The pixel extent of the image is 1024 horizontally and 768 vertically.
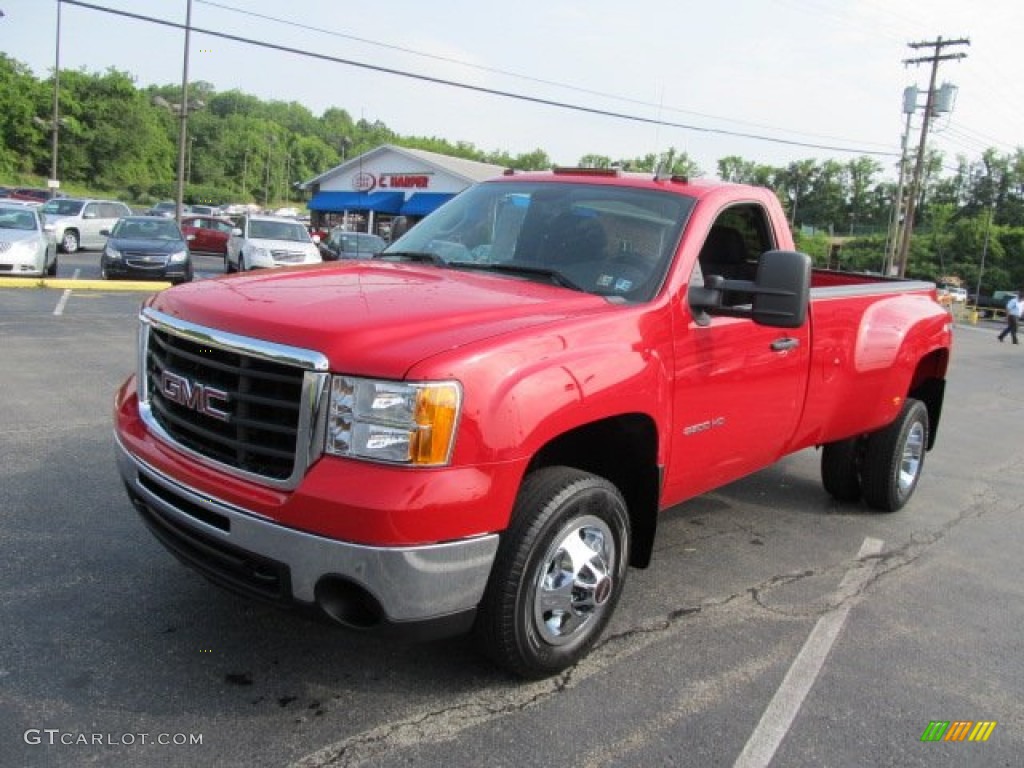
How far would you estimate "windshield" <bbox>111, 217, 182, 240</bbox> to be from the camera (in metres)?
17.6

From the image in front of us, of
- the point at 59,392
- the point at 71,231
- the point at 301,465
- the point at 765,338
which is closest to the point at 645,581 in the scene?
the point at 765,338

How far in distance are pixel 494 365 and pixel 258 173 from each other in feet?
424

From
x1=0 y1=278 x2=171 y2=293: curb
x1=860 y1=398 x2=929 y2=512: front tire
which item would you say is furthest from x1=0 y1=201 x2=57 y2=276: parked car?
x1=860 y1=398 x2=929 y2=512: front tire

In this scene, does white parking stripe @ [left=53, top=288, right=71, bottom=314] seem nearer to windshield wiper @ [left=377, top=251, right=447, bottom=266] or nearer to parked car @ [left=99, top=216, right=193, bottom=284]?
parked car @ [left=99, top=216, right=193, bottom=284]

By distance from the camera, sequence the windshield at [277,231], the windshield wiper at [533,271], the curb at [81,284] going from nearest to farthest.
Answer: the windshield wiper at [533,271] < the curb at [81,284] < the windshield at [277,231]

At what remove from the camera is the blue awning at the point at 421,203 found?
41844 mm

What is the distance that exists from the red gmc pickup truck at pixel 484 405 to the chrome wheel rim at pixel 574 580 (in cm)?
1

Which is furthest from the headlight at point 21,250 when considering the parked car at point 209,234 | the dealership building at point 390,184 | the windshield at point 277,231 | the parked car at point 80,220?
the dealership building at point 390,184

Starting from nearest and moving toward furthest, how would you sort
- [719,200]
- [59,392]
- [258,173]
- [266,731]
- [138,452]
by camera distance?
[266,731] < [138,452] < [719,200] < [59,392] < [258,173]

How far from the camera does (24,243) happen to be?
15625mm

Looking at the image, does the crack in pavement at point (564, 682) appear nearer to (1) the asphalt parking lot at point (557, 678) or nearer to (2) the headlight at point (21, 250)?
(1) the asphalt parking lot at point (557, 678)

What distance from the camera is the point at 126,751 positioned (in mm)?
2590

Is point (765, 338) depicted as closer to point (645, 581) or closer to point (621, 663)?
point (645, 581)

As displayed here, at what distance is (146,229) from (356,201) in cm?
3004
